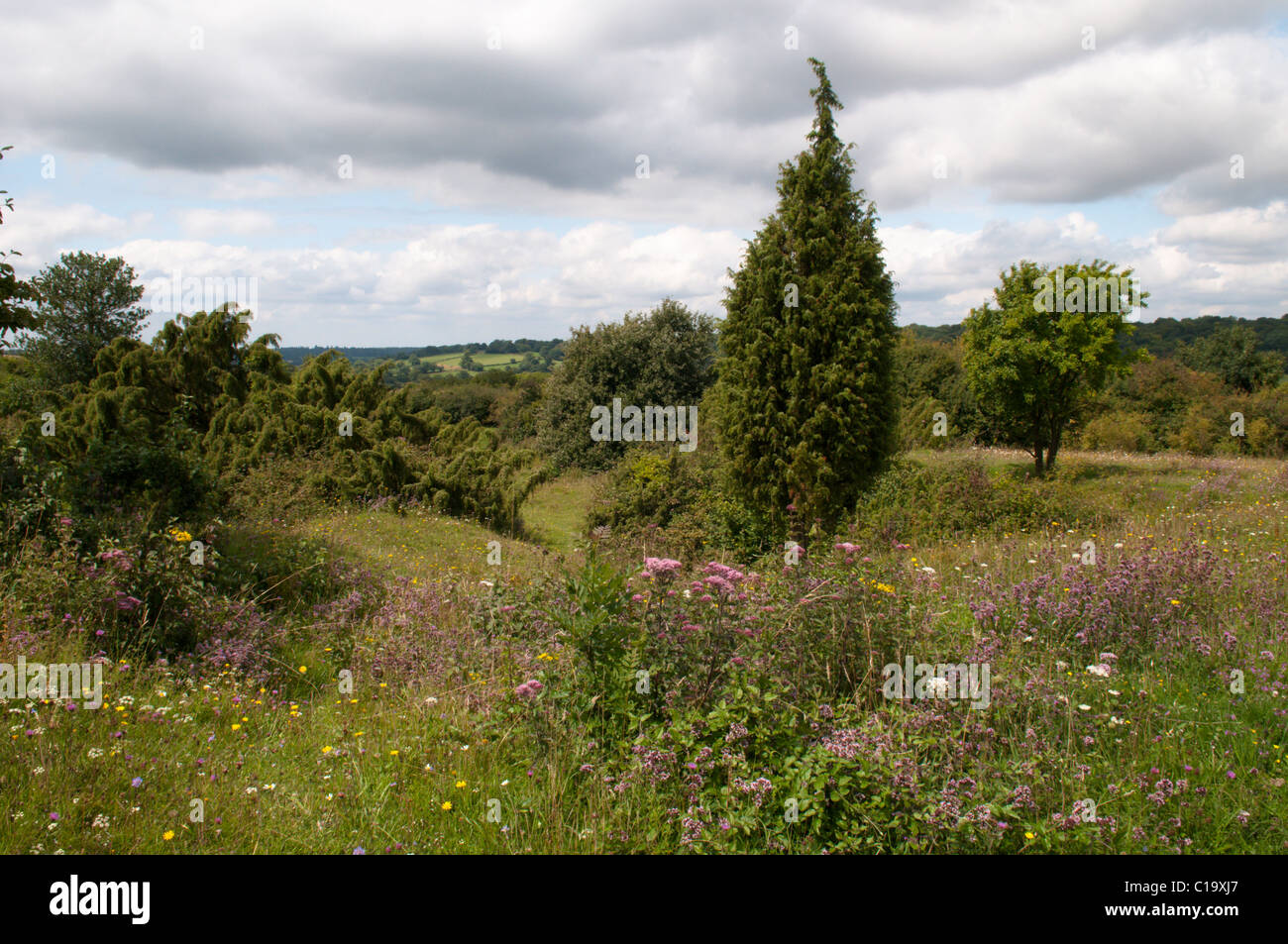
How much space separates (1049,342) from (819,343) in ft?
44.0

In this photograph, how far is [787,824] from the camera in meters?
2.62

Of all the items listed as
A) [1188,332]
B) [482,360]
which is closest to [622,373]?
[482,360]

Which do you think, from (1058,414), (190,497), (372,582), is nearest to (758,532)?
(372,582)

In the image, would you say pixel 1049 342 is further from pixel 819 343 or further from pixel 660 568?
pixel 660 568

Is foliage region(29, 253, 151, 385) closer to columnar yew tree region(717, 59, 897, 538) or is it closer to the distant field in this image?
columnar yew tree region(717, 59, 897, 538)

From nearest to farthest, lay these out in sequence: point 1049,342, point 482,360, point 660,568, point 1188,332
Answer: point 660,568
point 1049,342
point 1188,332
point 482,360

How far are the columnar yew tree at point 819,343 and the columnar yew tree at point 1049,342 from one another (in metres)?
11.4

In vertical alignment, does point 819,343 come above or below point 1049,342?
below

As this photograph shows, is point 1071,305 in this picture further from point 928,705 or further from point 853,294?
point 928,705

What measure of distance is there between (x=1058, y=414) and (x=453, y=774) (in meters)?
24.0

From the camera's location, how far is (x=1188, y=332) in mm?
67438

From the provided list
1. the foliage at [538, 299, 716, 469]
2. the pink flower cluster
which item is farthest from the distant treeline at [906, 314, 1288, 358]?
the pink flower cluster

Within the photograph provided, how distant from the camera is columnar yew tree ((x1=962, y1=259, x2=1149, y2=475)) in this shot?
21.1 m

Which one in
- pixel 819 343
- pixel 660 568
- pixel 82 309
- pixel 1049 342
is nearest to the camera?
pixel 660 568
